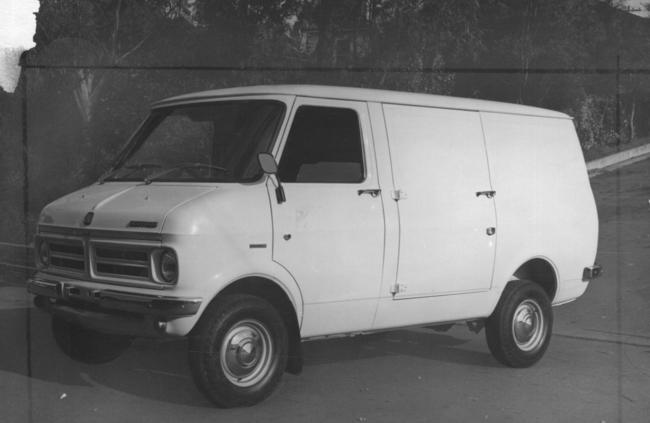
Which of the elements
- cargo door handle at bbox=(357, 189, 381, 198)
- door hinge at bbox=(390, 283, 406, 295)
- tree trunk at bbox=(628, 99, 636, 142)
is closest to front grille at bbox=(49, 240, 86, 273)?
cargo door handle at bbox=(357, 189, 381, 198)

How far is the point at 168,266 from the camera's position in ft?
18.7

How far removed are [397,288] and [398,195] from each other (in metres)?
0.69

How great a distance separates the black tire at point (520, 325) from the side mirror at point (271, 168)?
240 cm

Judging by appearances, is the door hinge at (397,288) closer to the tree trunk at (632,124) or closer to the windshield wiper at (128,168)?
the windshield wiper at (128,168)

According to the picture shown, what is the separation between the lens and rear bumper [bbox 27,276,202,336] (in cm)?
560

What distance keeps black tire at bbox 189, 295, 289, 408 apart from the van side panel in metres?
2.26

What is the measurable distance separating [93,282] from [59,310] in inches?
14.6

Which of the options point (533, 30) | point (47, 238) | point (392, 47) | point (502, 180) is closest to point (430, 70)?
point (392, 47)

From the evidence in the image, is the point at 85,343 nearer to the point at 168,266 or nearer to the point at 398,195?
the point at 168,266

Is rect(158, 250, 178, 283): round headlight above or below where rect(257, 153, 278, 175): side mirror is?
below

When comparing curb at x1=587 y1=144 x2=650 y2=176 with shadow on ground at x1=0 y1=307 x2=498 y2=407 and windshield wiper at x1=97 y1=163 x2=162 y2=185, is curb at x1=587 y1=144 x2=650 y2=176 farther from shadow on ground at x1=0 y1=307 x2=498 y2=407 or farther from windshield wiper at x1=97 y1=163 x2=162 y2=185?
windshield wiper at x1=97 y1=163 x2=162 y2=185

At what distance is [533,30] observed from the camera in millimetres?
33312

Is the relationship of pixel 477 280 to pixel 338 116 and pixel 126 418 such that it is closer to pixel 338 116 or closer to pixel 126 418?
pixel 338 116

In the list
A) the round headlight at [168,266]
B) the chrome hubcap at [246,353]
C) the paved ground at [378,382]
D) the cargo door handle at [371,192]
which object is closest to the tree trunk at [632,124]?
the paved ground at [378,382]
